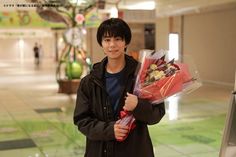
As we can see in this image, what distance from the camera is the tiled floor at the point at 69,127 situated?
16.6ft

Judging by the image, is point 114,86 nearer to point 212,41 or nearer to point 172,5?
point 172,5

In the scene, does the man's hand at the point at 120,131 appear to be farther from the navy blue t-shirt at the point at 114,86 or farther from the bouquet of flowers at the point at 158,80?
the navy blue t-shirt at the point at 114,86

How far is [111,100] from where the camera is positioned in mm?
1979

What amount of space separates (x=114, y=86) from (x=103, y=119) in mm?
182

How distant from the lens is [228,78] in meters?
11.8

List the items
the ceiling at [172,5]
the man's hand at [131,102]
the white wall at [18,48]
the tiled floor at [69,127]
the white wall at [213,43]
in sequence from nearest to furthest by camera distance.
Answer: the man's hand at [131,102] < the tiled floor at [69,127] < the ceiling at [172,5] < the white wall at [213,43] < the white wall at [18,48]

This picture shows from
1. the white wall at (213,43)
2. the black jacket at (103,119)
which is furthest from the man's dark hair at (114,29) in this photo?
the white wall at (213,43)

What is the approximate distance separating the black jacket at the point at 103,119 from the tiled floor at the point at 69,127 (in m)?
2.87

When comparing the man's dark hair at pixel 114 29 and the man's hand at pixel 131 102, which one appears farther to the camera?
the man's dark hair at pixel 114 29

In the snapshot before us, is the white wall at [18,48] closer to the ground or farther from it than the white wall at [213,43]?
closer to the ground

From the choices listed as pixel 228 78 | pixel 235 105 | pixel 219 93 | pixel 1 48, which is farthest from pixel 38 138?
pixel 1 48

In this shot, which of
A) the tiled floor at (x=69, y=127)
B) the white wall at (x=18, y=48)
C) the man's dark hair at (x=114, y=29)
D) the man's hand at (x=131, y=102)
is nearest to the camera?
the man's hand at (x=131, y=102)

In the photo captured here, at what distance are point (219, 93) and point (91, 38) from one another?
36.7 ft

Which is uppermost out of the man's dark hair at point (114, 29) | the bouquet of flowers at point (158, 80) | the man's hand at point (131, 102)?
the man's dark hair at point (114, 29)
